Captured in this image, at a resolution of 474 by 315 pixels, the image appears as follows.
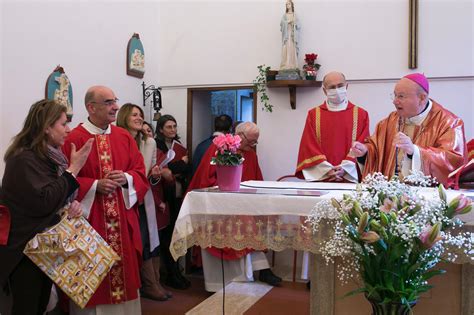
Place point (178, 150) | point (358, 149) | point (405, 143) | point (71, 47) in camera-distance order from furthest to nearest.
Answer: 1. point (178, 150)
2. point (71, 47)
3. point (358, 149)
4. point (405, 143)

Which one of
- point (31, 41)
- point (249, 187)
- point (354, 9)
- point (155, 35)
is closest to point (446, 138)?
point (249, 187)

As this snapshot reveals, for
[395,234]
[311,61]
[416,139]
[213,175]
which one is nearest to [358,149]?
[416,139]

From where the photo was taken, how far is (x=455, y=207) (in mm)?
2227

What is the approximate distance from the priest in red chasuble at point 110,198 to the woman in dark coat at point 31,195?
1.64 feet

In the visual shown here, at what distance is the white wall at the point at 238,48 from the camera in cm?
465

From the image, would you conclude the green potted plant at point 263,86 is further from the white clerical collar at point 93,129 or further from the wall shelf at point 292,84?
the white clerical collar at point 93,129

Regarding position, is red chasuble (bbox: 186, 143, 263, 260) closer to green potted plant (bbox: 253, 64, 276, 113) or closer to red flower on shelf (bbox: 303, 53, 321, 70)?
green potted plant (bbox: 253, 64, 276, 113)

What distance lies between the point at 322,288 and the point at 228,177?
2.89 feet

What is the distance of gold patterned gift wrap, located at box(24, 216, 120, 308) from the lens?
10.5ft

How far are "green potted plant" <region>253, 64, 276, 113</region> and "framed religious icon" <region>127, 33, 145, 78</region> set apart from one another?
137 cm

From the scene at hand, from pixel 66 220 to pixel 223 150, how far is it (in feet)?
3.59

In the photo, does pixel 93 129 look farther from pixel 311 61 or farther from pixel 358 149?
pixel 311 61

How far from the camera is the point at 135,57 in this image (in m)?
6.08

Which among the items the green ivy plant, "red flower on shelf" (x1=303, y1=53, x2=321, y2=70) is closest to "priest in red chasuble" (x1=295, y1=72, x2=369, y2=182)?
"red flower on shelf" (x1=303, y1=53, x2=321, y2=70)
